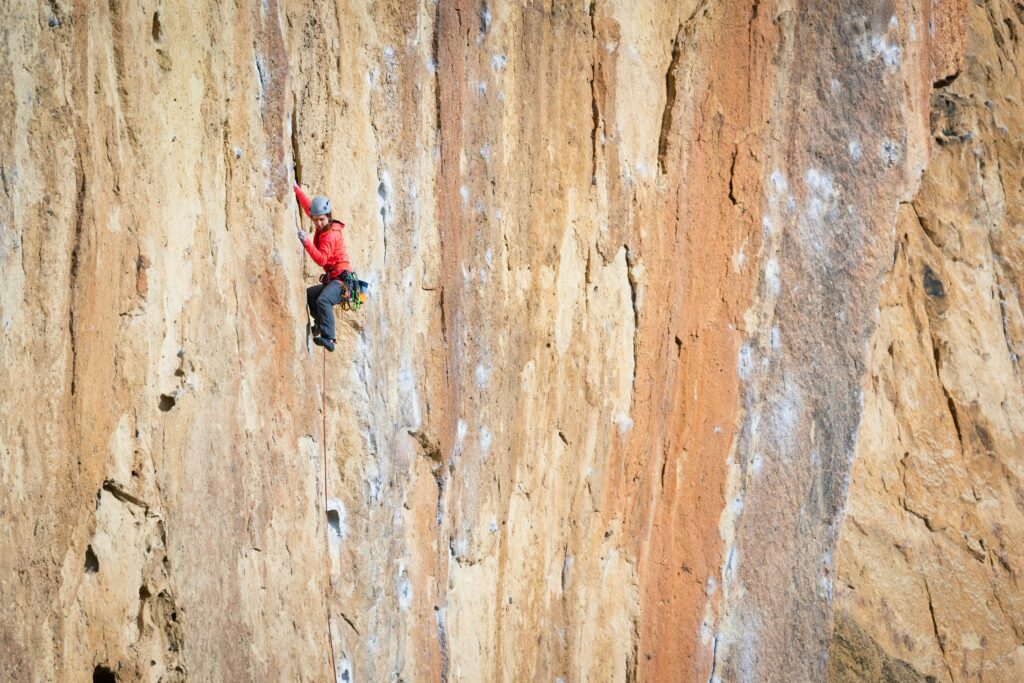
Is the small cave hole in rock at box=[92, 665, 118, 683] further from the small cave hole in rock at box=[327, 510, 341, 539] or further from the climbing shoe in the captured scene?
the climbing shoe

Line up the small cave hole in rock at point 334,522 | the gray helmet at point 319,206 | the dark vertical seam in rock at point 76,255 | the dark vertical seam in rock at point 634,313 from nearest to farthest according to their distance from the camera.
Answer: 1. the dark vertical seam in rock at point 76,255
2. the gray helmet at point 319,206
3. the small cave hole in rock at point 334,522
4. the dark vertical seam in rock at point 634,313

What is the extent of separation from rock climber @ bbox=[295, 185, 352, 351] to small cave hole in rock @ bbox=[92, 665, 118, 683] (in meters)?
1.58

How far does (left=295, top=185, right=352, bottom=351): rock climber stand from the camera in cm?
443

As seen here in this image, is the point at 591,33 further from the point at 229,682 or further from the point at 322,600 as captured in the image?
the point at 229,682

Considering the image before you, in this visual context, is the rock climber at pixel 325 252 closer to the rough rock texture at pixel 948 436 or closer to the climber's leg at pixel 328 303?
the climber's leg at pixel 328 303

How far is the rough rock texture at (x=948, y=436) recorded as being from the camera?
6.95 metres

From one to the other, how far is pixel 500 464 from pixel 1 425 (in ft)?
8.50

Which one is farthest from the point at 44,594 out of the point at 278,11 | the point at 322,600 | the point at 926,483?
the point at 926,483

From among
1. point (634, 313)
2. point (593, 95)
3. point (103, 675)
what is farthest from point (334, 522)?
point (593, 95)

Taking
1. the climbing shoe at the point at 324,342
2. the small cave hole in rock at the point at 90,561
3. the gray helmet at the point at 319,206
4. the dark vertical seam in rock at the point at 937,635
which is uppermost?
the gray helmet at the point at 319,206

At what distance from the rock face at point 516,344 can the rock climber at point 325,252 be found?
137 mm

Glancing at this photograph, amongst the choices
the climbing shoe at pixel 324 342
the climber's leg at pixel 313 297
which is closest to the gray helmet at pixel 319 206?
the climber's leg at pixel 313 297

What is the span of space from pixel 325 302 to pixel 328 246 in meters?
0.23

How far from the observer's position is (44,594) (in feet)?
12.3
